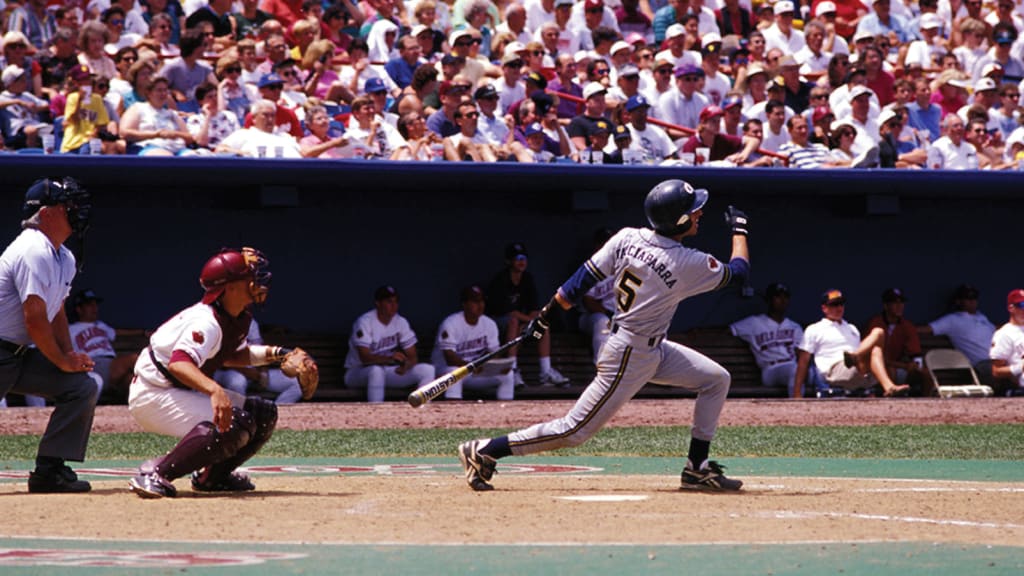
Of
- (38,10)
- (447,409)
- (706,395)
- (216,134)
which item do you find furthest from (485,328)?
(706,395)

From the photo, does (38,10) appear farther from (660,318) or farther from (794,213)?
(660,318)

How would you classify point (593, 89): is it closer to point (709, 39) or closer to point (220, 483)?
point (709, 39)

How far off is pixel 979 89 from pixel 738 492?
10.5 meters

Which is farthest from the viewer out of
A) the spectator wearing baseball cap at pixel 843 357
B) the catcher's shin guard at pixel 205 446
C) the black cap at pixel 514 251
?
the black cap at pixel 514 251

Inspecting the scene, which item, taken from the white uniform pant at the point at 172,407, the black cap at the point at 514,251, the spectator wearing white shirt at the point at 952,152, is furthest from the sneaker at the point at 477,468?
the spectator wearing white shirt at the point at 952,152

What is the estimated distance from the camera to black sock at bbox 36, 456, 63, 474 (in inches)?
266

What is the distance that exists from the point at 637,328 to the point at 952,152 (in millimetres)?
9276

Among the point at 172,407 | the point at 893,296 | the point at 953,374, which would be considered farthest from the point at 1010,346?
the point at 172,407

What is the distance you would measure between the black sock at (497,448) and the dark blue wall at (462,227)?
6.34 meters

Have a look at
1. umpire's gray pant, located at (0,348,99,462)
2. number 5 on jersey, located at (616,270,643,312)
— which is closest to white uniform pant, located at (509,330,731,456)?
number 5 on jersey, located at (616,270,643,312)

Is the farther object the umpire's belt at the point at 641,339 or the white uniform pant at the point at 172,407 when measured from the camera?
the umpire's belt at the point at 641,339

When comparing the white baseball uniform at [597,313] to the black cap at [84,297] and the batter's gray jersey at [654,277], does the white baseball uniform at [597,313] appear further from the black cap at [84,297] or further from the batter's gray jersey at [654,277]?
the batter's gray jersey at [654,277]

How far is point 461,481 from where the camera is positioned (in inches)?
296

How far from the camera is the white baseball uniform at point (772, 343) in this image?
14992 mm
